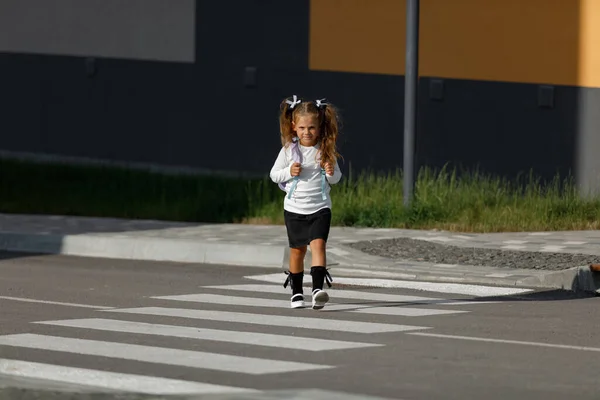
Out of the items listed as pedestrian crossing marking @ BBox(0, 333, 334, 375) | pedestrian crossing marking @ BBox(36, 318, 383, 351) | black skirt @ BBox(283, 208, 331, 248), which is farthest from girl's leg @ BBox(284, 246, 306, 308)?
pedestrian crossing marking @ BBox(0, 333, 334, 375)

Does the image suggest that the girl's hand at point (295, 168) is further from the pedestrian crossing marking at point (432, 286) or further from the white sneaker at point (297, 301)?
the pedestrian crossing marking at point (432, 286)

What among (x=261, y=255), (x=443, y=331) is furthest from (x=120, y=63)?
(x=443, y=331)

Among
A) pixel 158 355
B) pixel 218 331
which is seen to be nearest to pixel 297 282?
→ pixel 218 331

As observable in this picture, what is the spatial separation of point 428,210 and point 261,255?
3060 millimetres

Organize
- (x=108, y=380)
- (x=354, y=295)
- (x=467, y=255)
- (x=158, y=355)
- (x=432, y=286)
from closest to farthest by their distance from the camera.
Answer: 1. (x=108, y=380)
2. (x=158, y=355)
3. (x=354, y=295)
4. (x=432, y=286)
5. (x=467, y=255)

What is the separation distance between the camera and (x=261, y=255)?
16500 millimetres

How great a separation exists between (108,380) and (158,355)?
99 cm

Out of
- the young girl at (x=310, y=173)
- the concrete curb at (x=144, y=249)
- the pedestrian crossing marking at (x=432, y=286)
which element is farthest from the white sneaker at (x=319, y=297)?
the concrete curb at (x=144, y=249)

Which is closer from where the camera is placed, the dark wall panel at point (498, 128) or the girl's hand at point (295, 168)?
the girl's hand at point (295, 168)

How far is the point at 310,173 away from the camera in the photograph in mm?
12383

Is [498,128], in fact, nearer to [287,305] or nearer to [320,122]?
[287,305]

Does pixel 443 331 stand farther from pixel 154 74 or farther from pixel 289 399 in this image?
pixel 154 74

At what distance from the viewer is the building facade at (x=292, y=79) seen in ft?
69.7

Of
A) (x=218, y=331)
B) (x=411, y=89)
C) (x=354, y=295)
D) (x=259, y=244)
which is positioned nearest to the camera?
(x=218, y=331)
